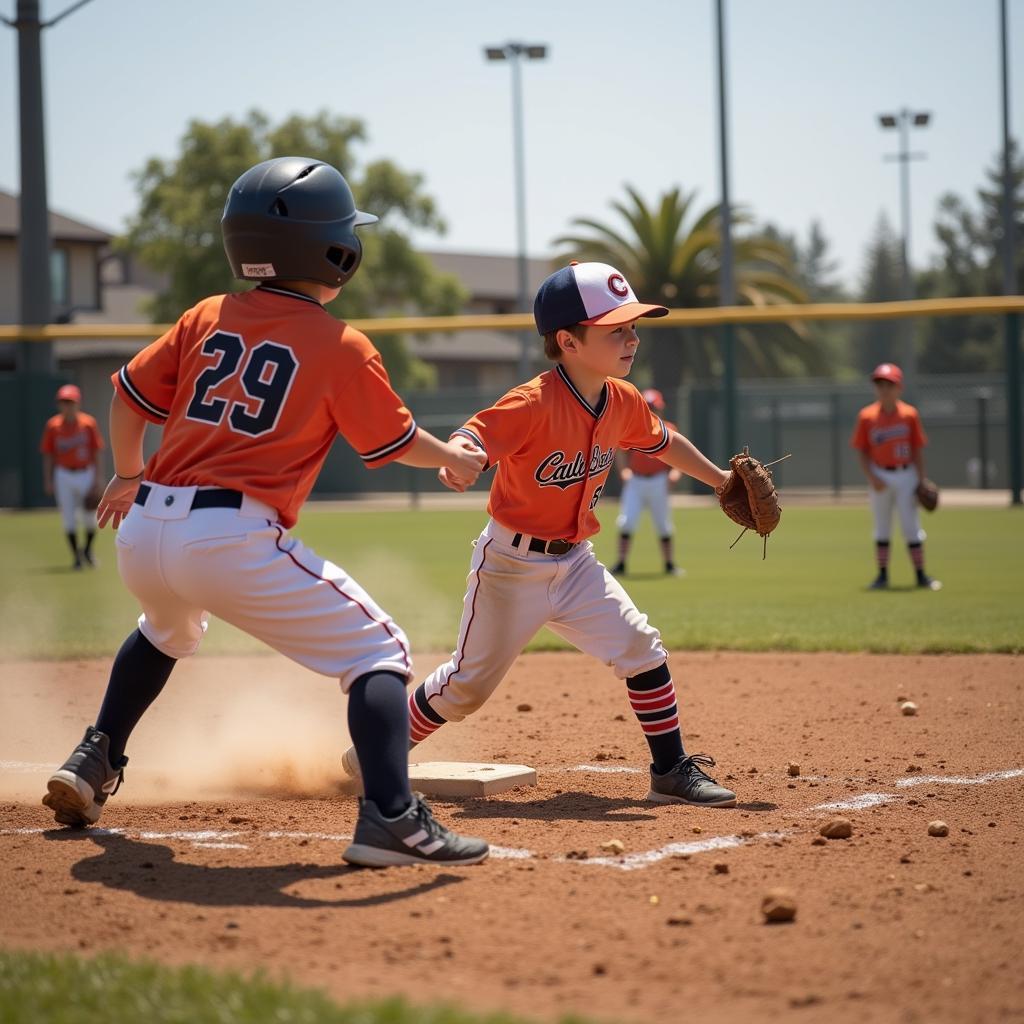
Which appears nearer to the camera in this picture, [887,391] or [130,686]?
[130,686]

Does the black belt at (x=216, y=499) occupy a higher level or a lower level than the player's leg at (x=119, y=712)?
higher

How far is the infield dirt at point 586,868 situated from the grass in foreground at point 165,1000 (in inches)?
6.0

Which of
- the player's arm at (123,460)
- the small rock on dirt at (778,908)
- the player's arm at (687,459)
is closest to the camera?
the small rock on dirt at (778,908)

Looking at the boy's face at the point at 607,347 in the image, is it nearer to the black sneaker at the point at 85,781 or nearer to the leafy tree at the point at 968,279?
the black sneaker at the point at 85,781

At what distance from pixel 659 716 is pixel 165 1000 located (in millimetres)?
2300

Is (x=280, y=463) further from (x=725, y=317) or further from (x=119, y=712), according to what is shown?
(x=725, y=317)

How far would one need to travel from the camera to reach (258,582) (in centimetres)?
353

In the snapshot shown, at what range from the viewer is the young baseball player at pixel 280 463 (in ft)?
11.7

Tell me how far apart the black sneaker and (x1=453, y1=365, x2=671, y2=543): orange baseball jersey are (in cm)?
141

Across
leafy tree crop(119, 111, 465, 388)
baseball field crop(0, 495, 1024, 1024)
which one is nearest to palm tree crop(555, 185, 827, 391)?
leafy tree crop(119, 111, 465, 388)

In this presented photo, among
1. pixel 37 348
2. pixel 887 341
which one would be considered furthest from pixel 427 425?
pixel 887 341

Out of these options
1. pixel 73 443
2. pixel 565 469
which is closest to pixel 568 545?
pixel 565 469

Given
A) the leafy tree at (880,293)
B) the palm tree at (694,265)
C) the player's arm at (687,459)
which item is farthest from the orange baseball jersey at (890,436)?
the leafy tree at (880,293)

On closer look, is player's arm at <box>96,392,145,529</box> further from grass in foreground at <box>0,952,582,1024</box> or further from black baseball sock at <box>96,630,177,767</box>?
grass in foreground at <box>0,952,582,1024</box>
